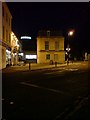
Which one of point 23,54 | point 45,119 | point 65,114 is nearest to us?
point 45,119

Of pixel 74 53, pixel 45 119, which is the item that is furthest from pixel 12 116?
pixel 74 53

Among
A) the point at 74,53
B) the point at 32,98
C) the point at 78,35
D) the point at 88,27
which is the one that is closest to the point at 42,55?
the point at 88,27

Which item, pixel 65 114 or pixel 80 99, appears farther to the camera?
pixel 80 99

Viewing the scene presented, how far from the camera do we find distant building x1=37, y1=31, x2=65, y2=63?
64.2 metres

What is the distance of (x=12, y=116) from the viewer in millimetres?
8461

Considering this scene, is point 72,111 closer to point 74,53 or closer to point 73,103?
point 73,103

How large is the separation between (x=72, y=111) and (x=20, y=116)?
1.87 meters

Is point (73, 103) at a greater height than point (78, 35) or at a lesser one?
lesser

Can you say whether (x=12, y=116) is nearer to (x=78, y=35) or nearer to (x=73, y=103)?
(x=73, y=103)

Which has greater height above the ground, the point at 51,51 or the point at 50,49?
the point at 50,49

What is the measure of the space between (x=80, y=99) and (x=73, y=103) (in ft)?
3.57

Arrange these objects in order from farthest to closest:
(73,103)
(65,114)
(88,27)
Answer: (88,27) → (73,103) → (65,114)

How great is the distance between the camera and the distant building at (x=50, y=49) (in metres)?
64.2

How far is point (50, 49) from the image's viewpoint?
6419 centimetres
